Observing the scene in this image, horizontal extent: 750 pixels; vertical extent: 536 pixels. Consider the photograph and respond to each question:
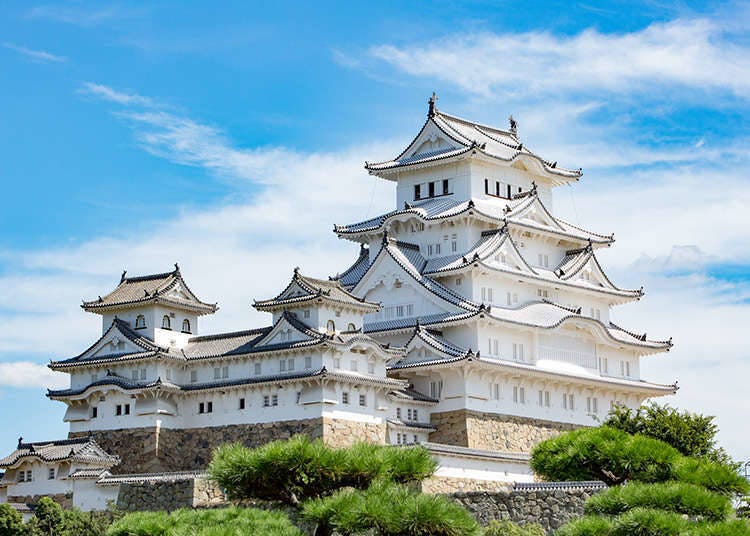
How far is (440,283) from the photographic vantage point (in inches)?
2800

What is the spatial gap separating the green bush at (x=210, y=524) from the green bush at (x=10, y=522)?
16529 mm

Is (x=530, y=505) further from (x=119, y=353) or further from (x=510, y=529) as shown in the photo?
(x=119, y=353)

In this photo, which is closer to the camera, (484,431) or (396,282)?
(484,431)

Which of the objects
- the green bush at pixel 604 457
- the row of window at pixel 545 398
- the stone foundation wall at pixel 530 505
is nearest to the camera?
the green bush at pixel 604 457

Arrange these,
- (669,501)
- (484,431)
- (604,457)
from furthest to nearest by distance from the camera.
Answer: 1. (484,431)
2. (604,457)
3. (669,501)

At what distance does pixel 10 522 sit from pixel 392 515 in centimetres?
2578

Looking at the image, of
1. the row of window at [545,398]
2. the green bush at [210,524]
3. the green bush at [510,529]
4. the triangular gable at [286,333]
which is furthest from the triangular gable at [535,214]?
the green bush at [210,524]

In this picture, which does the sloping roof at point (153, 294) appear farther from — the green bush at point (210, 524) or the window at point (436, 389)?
the green bush at point (210, 524)

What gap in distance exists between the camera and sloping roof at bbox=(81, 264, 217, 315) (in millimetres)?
66194

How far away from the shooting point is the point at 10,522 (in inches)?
2202

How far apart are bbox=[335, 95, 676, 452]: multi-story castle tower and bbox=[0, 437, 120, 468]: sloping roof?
46.7ft

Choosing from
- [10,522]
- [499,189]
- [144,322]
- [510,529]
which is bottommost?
[510,529]

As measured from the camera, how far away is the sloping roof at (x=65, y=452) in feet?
200

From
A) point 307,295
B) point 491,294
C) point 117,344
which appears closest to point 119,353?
point 117,344
